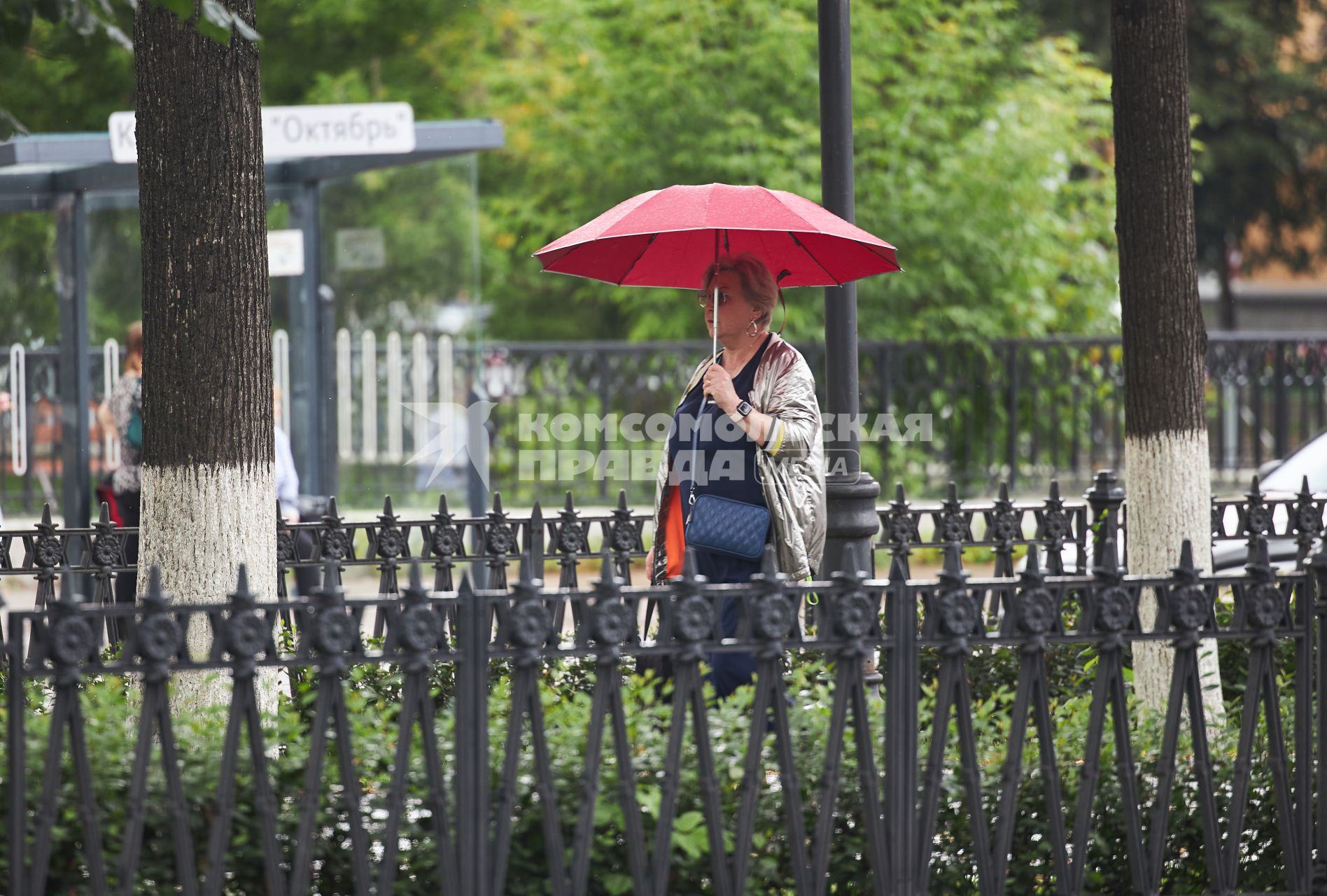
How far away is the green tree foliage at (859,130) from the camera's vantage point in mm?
15820

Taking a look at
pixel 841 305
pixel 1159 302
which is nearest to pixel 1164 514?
pixel 1159 302

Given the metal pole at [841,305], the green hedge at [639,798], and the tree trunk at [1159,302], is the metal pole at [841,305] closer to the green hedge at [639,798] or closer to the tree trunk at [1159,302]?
the tree trunk at [1159,302]

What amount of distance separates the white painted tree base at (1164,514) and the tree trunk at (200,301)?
10.7ft

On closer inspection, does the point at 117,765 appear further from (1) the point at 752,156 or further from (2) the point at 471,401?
(1) the point at 752,156

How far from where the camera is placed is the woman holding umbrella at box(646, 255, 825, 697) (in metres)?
5.15

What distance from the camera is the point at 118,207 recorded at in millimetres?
11594

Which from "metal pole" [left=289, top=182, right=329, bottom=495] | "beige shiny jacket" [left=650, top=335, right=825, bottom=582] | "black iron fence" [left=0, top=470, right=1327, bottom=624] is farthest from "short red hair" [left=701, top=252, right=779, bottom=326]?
"metal pole" [left=289, top=182, right=329, bottom=495]

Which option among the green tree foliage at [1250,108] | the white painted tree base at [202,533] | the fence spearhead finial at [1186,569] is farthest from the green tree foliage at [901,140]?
the fence spearhead finial at [1186,569]

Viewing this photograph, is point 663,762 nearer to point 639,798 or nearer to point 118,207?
point 639,798

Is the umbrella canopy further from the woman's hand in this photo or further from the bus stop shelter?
the bus stop shelter

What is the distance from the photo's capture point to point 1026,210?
1616 cm

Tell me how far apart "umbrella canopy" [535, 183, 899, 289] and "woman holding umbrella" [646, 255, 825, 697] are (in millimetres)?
217

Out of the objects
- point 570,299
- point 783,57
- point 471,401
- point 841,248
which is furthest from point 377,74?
point 841,248

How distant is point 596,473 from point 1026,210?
18.0 ft
